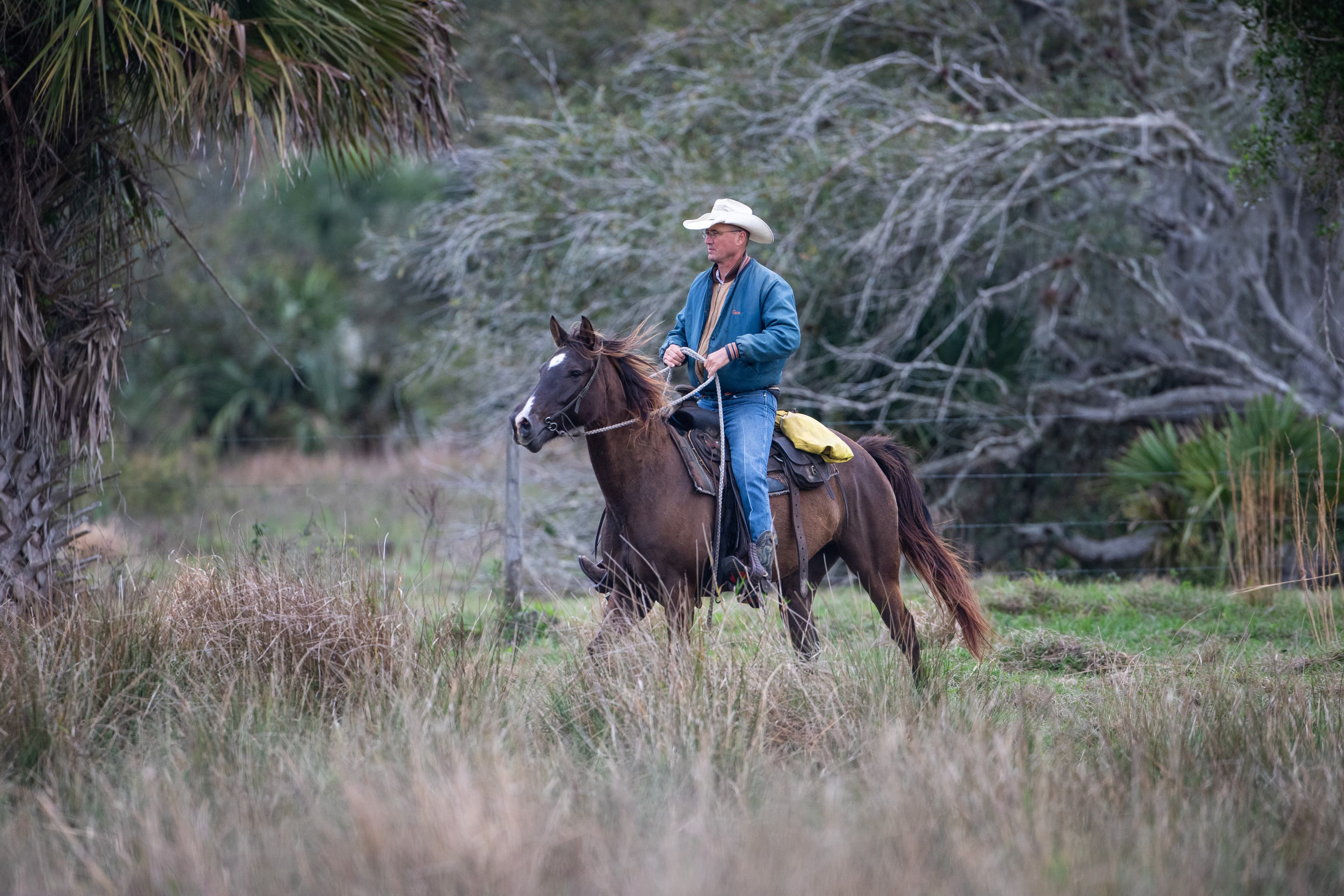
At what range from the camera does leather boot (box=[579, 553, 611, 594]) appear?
525 cm

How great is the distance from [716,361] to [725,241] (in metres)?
0.72

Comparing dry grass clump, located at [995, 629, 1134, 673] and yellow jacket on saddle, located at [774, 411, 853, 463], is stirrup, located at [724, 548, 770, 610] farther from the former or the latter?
dry grass clump, located at [995, 629, 1134, 673]

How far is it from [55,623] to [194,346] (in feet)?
63.0

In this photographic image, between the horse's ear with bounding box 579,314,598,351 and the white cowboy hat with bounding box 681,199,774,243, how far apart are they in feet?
2.53

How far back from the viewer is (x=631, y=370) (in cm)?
535

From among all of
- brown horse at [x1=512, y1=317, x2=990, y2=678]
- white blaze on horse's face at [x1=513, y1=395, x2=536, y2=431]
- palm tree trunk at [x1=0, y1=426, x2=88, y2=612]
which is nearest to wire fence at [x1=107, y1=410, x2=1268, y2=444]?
brown horse at [x1=512, y1=317, x2=990, y2=678]

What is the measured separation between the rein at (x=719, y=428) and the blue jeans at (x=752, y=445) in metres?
0.06

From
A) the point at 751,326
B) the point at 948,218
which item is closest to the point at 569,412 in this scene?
the point at 751,326

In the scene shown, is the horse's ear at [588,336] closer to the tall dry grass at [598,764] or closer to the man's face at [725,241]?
the man's face at [725,241]

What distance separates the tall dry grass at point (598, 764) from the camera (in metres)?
3.14

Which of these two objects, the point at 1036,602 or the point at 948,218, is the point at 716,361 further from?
the point at 948,218

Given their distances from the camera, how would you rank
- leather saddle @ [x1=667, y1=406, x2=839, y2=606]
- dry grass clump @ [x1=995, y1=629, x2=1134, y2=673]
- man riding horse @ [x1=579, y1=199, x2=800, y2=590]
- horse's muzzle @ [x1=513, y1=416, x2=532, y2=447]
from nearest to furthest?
1. horse's muzzle @ [x1=513, y1=416, x2=532, y2=447]
2. man riding horse @ [x1=579, y1=199, x2=800, y2=590]
3. leather saddle @ [x1=667, y1=406, x2=839, y2=606]
4. dry grass clump @ [x1=995, y1=629, x2=1134, y2=673]

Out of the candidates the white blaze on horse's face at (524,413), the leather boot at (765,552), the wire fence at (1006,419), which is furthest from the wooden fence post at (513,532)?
the white blaze on horse's face at (524,413)

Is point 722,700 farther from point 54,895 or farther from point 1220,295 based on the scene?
point 1220,295
